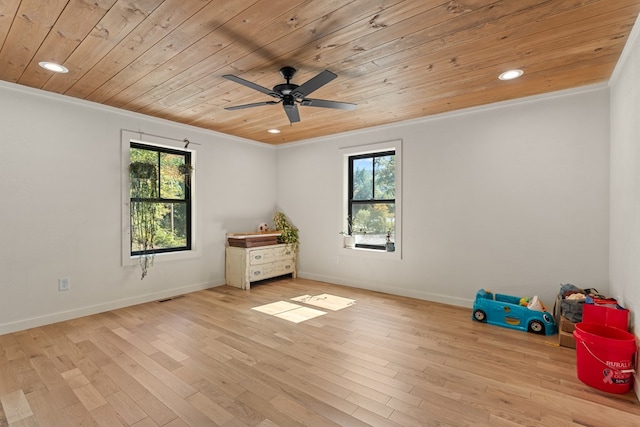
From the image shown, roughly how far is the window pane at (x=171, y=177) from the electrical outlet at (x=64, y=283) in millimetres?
1456

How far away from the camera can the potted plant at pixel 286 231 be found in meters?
5.41

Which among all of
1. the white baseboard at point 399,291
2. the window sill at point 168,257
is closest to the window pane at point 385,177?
the white baseboard at point 399,291

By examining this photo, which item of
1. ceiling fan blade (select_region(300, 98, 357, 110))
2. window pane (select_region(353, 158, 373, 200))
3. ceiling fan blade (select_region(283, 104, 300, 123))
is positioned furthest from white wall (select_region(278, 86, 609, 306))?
ceiling fan blade (select_region(283, 104, 300, 123))

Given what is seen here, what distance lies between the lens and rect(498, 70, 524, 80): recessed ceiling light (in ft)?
9.09

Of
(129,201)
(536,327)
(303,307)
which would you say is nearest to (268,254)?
(303,307)

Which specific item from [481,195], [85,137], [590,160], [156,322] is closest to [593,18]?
[590,160]

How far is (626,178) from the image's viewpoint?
239 centimetres

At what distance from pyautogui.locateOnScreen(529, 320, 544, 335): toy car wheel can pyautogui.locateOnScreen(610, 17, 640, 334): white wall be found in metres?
0.65

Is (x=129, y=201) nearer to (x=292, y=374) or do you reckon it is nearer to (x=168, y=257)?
(x=168, y=257)

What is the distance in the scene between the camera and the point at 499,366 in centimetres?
241

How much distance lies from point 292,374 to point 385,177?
316 cm

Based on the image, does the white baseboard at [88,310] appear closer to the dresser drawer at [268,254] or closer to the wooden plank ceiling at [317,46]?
the dresser drawer at [268,254]

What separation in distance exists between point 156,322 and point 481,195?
13.0 ft

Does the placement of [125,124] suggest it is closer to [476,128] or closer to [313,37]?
[313,37]
